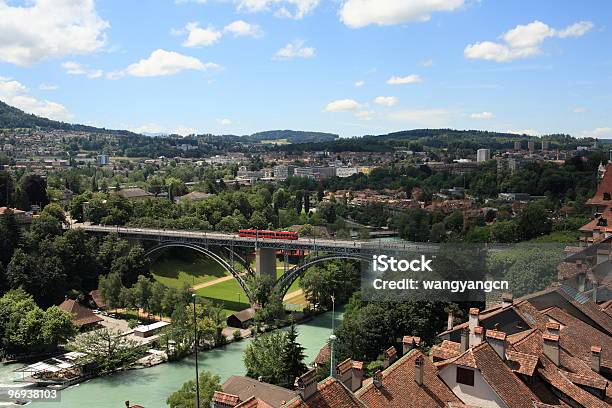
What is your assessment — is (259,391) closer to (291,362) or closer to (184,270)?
(291,362)

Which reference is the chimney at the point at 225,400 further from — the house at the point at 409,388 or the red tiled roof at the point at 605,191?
the red tiled roof at the point at 605,191

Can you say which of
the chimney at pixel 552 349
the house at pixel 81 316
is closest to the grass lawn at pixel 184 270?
the house at pixel 81 316

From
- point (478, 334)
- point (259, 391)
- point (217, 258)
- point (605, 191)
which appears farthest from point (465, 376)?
point (217, 258)

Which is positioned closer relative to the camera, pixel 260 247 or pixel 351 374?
pixel 351 374

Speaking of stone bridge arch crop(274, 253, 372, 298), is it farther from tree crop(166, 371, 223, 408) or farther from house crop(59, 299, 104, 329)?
tree crop(166, 371, 223, 408)

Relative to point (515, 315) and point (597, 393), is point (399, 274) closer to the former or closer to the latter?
point (515, 315)

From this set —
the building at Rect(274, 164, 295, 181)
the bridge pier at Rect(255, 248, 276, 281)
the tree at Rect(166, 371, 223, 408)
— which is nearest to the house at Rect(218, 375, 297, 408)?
the tree at Rect(166, 371, 223, 408)

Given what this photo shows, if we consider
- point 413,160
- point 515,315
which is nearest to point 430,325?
point 515,315

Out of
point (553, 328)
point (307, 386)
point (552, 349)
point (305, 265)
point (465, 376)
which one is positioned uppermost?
point (307, 386)
